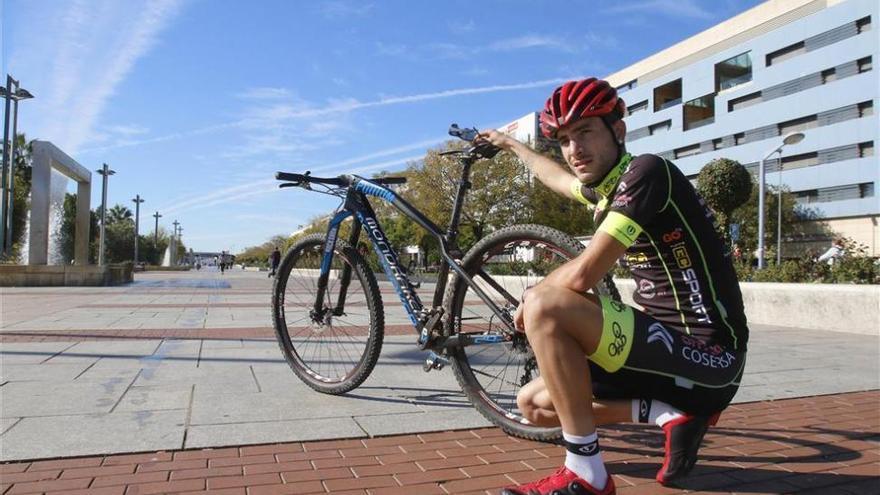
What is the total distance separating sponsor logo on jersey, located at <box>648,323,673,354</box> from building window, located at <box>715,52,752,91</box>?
173 ft

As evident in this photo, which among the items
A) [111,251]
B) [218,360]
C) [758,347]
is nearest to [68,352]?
[218,360]

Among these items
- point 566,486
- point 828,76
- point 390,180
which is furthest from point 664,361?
point 828,76

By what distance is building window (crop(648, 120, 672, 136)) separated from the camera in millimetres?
55338

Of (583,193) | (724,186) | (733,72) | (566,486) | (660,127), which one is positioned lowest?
(566,486)

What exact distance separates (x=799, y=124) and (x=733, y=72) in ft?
26.3

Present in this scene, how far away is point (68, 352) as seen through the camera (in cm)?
576

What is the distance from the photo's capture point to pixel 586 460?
7.10ft

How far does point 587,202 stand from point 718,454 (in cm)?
140

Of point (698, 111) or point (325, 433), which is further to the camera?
point (698, 111)

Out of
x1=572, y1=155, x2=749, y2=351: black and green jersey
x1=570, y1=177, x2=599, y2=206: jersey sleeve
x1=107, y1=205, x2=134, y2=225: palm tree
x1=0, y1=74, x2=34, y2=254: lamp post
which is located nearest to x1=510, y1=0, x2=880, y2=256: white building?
x1=0, y1=74, x2=34, y2=254: lamp post

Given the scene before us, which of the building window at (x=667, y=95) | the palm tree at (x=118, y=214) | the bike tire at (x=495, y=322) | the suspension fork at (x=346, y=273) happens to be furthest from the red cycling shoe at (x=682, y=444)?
the palm tree at (x=118, y=214)

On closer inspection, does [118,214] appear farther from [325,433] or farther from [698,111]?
[325,433]

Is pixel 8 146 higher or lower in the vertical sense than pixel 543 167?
higher

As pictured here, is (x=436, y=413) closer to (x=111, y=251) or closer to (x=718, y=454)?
(x=718, y=454)
